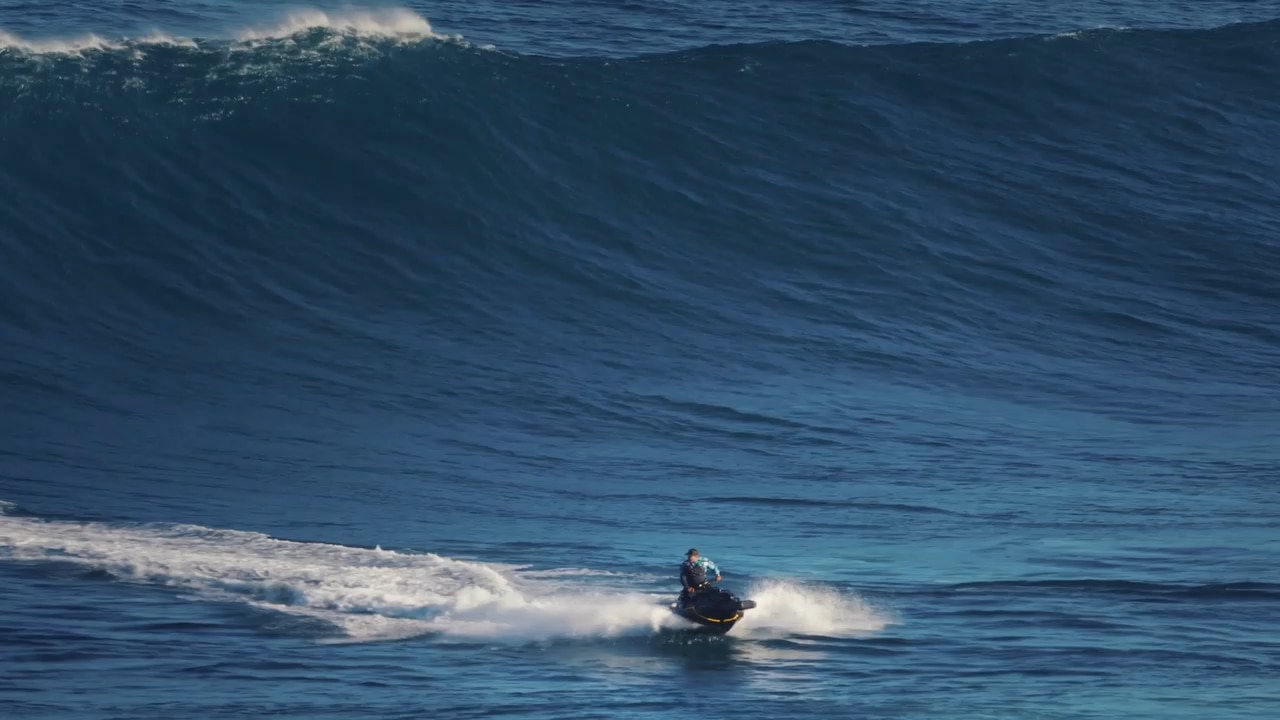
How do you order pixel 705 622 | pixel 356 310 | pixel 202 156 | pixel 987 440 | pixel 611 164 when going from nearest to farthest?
pixel 705 622 < pixel 987 440 < pixel 356 310 < pixel 202 156 < pixel 611 164

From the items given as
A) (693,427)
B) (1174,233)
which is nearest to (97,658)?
(693,427)

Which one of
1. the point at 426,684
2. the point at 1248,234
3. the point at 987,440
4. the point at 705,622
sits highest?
the point at 1248,234

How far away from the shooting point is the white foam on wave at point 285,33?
99.6 ft

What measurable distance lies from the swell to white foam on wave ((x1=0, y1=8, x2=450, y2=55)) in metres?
0.08

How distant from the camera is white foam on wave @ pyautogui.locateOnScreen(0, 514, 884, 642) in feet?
57.0

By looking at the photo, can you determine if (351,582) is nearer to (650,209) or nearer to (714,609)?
→ (714,609)

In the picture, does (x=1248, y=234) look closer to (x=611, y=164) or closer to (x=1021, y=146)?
(x=1021, y=146)

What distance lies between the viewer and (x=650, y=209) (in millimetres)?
30516

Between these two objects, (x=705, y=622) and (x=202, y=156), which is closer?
(x=705, y=622)

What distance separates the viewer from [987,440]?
2348 centimetres

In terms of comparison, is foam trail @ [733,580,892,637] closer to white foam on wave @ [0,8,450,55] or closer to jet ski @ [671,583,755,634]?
jet ski @ [671,583,755,634]

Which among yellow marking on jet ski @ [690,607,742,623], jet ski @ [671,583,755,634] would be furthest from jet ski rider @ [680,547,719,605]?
yellow marking on jet ski @ [690,607,742,623]

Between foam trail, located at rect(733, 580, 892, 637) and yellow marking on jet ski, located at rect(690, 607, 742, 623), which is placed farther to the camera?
foam trail, located at rect(733, 580, 892, 637)

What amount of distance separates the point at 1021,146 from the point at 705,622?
61.5 feet
